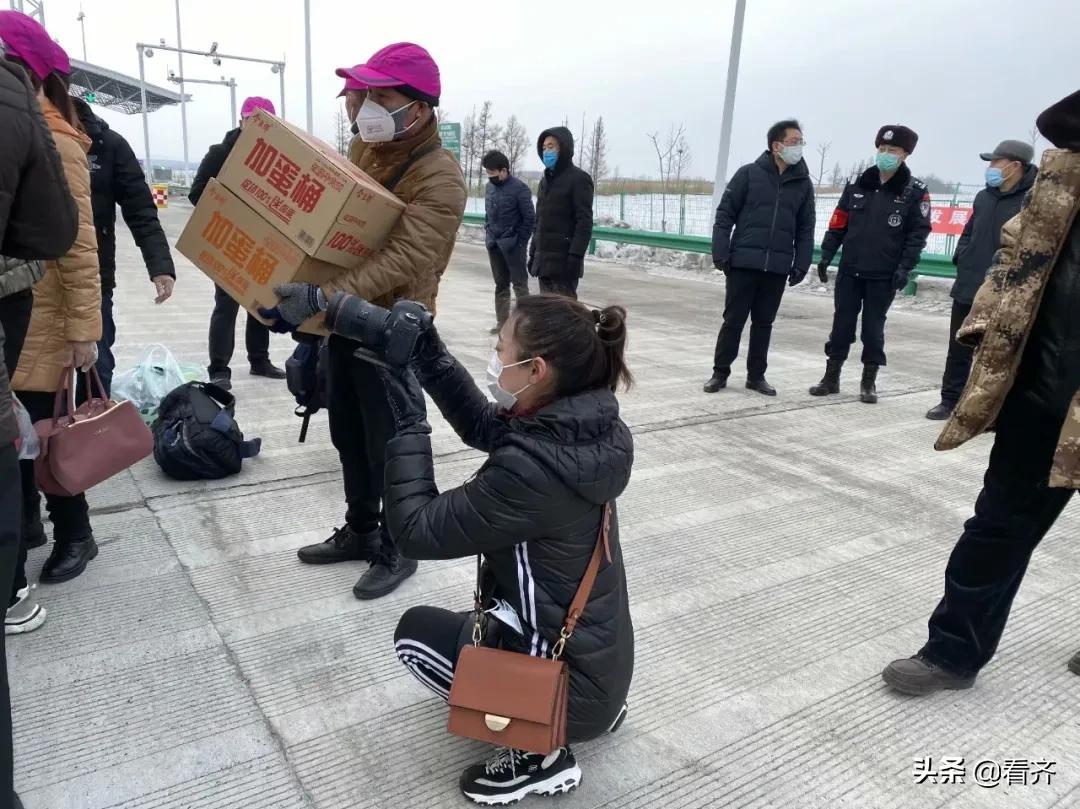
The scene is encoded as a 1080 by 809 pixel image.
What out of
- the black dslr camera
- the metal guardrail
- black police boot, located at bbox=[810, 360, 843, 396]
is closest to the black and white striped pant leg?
the black dslr camera

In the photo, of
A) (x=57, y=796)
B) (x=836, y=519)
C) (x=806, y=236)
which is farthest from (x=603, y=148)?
(x=57, y=796)

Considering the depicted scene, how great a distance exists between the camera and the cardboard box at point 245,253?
2.59 m

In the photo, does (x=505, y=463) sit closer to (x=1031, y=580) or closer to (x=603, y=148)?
(x=1031, y=580)

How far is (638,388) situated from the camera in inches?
233

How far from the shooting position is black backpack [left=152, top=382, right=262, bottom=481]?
371 cm

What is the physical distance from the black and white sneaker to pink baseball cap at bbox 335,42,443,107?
1989mm

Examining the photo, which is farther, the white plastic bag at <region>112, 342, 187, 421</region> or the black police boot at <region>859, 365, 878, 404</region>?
the black police boot at <region>859, 365, 878, 404</region>

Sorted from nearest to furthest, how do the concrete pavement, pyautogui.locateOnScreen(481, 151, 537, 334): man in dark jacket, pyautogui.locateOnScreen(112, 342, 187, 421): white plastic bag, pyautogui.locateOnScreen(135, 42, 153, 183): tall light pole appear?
the concrete pavement, pyautogui.locateOnScreen(112, 342, 187, 421): white plastic bag, pyautogui.locateOnScreen(481, 151, 537, 334): man in dark jacket, pyautogui.locateOnScreen(135, 42, 153, 183): tall light pole

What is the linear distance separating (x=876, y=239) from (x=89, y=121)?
470cm

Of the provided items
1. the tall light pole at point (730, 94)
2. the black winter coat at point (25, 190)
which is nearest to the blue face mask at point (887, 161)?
the black winter coat at point (25, 190)

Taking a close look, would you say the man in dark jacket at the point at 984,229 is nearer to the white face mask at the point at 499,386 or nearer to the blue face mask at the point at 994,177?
the blue face mask at the point at 994,177

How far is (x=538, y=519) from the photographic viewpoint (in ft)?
5.76

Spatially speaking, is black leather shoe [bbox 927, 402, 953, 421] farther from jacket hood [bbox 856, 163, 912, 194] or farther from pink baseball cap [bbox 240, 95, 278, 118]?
pink baseball cap [bbox 240, 95, 278, 118]

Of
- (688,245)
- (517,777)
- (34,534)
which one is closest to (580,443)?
(517,777)
